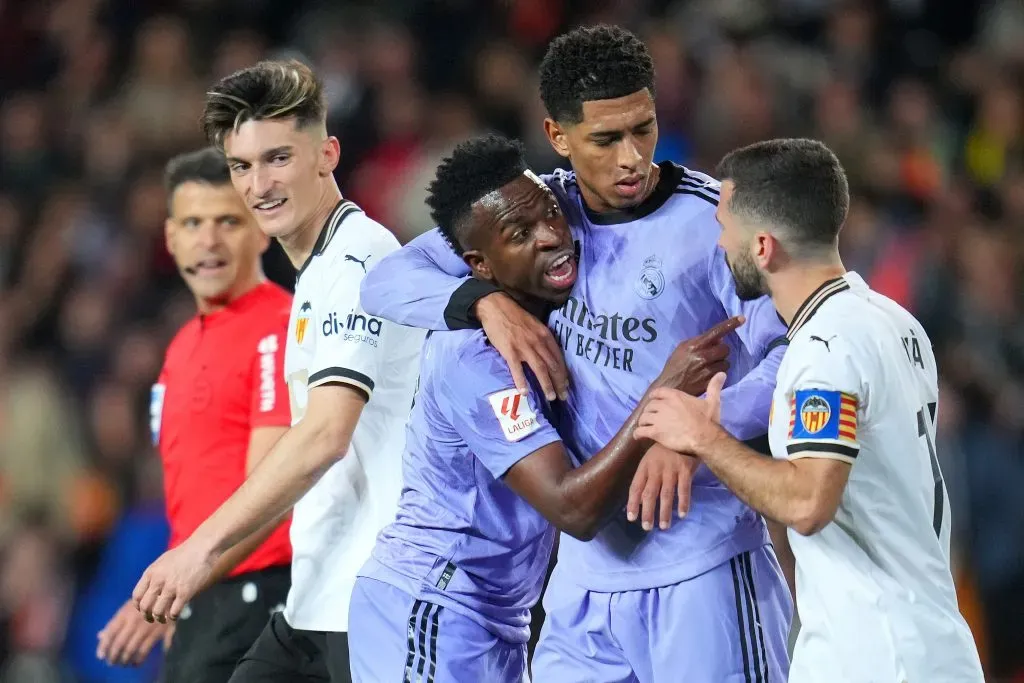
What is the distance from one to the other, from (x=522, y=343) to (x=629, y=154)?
1.87ft

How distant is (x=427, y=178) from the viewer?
8453 millimetres

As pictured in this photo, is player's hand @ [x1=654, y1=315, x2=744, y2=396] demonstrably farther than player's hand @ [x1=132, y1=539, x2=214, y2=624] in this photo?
No

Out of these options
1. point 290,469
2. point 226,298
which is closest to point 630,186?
point 290,469

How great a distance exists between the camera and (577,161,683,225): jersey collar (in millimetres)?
3680

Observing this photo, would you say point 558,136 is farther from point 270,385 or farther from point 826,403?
point 270,385

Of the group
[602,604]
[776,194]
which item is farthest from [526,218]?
[602,604]

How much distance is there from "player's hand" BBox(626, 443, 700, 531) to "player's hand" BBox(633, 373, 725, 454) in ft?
0.25

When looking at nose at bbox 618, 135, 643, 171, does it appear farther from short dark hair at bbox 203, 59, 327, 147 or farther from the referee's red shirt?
the referee's red shirt

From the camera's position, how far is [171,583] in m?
3.86

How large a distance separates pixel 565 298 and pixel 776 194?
26.6 inches

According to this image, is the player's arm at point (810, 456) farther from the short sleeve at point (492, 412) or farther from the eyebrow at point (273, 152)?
the eyebrow at point (273, 152)

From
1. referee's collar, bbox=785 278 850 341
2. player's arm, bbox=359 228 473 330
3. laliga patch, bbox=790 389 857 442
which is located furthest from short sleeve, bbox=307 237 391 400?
laliga patch, bbox=790 389 857 442

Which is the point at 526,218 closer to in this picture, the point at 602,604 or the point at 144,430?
the point at 602,604

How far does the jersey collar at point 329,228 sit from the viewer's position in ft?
14.4
